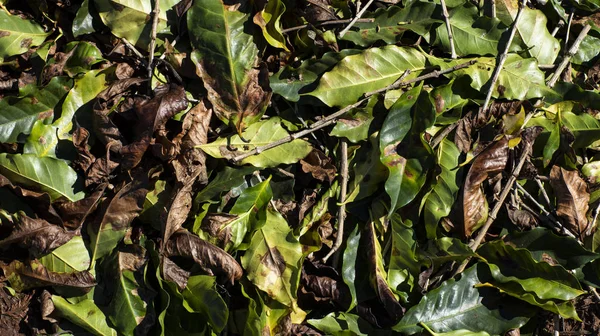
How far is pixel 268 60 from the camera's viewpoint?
244cm

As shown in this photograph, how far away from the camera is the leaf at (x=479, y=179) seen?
2.29 metres

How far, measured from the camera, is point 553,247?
2.29m

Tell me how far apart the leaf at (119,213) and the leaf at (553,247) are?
4.28ft

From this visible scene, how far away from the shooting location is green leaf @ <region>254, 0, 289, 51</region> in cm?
232

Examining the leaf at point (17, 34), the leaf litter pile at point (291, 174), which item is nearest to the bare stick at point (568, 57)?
the leaf litter pile at point (291, 174)

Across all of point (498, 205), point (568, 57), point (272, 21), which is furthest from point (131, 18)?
point (568, 57)

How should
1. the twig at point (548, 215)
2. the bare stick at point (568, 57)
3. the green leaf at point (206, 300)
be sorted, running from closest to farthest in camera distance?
the green leaf at point (206, 300)
the twig at point (548, 215)
the bare stick at point (568, 57)

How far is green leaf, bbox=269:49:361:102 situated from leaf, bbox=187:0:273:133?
58mm

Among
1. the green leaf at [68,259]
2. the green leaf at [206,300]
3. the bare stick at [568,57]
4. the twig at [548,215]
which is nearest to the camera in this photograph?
the green leaf at [206,300]

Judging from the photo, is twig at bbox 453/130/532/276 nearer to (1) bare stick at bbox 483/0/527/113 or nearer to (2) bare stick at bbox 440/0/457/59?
(1) bare stick at bbox 483/0/527/113

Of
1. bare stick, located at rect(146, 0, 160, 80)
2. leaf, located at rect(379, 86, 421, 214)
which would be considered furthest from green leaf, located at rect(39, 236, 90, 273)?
leaf, located at rect(379, 86, 421, 214)

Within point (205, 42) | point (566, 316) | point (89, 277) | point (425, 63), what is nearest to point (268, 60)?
point (205, 42)

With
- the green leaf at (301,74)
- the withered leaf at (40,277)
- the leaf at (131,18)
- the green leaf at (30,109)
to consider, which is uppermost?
the leaf at (131,18)

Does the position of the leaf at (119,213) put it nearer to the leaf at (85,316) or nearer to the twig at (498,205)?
the leaf at (85,316)
